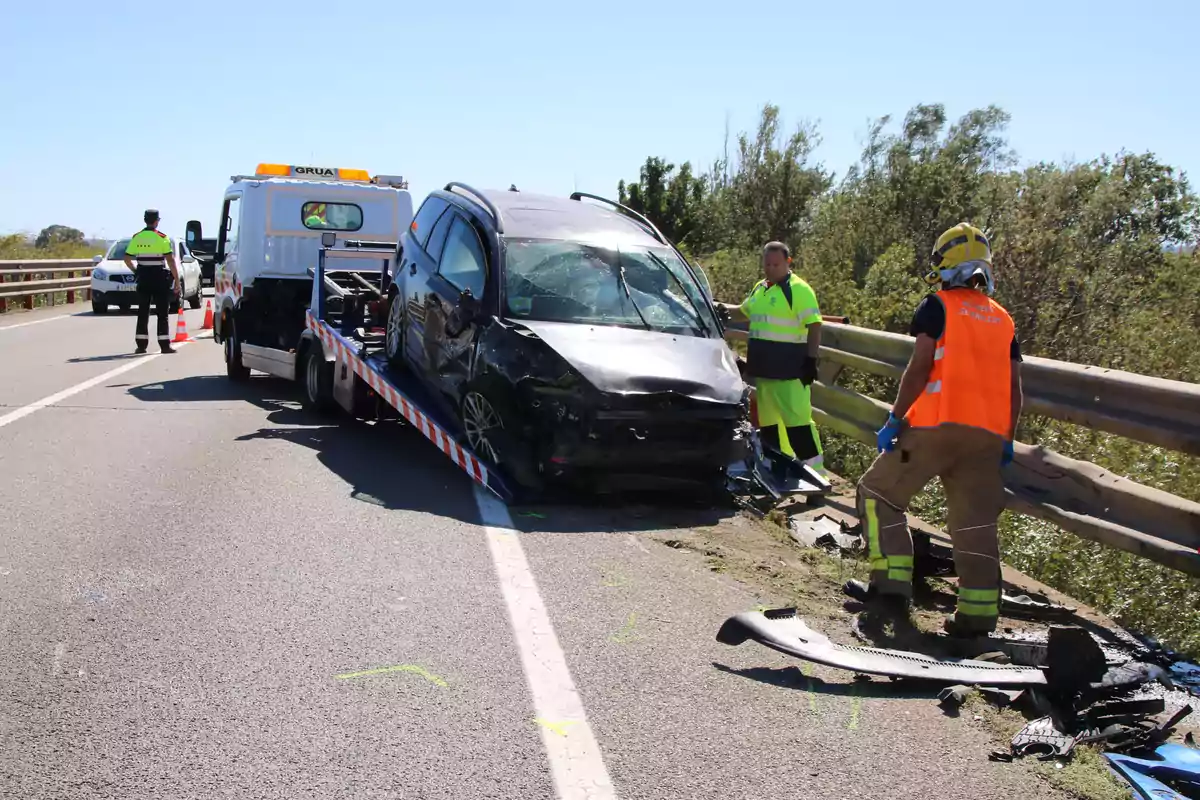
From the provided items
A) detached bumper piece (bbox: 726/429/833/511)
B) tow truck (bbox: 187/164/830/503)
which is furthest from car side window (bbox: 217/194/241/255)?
detached bumper piece (bbox: 726/429/833/511)

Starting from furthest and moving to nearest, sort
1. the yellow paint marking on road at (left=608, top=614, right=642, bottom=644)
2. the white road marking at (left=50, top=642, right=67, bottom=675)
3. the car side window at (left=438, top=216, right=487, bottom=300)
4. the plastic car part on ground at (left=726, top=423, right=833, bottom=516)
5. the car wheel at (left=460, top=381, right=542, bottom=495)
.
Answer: the car side window at (left=438, top=216, right=487, bottom=300) → the plastic car part on ground at (left=726, top=423, right=833, bottom=516) → the car wheel at (left=460, top=381, right=542, bottom=495) → the yellow paint marking on road at (left=608, top=614, right=642, bottom=644) → the white road marking at (left=50, top=642, right=67, bottom=675)

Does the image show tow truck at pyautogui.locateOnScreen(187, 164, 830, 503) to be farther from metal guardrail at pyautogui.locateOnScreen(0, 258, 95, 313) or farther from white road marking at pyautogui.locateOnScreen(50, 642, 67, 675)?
metal guardrail at pyautogui.locateOnScreen(0, 258, 95, 313)

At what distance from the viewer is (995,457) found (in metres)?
5.21

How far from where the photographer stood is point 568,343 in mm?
7359

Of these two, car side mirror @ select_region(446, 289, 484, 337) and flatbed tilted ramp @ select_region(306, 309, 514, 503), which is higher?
car side mirror @ select_region(446, 289, 484, 337)

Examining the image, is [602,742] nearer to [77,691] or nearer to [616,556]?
[77,691]

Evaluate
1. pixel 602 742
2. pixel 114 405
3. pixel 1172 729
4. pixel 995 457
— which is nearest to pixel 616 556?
pixel 995 457

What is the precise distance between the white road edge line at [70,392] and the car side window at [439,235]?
157 inches

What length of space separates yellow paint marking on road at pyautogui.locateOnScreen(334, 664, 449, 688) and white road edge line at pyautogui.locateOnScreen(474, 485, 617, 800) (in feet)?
1.11

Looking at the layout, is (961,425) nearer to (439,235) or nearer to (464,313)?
(464,313)

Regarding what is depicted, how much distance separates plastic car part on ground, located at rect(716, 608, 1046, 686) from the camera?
176 inches

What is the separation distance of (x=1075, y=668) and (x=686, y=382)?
3.38 m

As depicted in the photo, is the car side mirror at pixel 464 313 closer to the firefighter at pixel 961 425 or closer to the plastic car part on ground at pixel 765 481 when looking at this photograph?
the plastic car part on ground at pixel 765 481

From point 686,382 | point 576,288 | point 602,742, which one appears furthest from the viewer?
point 576,288
